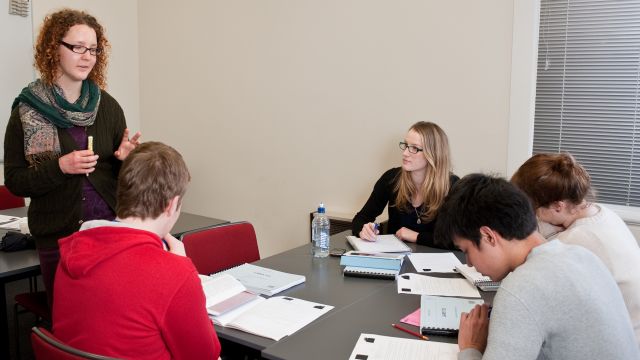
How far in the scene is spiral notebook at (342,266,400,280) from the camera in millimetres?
2145

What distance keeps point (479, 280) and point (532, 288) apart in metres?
0.93

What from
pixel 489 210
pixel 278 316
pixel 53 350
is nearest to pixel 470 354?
pixel 489 210

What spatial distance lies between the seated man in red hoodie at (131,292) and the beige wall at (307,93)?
249cm

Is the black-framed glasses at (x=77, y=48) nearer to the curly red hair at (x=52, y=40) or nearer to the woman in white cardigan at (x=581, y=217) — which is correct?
the curly red hair at (x=52, y=40)

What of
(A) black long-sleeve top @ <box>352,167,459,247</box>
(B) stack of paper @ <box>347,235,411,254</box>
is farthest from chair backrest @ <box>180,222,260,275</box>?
(A) black long-sleeve top @ <box>352,167,459,247</box>

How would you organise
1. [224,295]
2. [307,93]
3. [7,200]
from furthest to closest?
1. [307,93]
2. [7,200]
3. [224,295]

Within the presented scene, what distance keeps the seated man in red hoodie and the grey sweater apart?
2.48 ft

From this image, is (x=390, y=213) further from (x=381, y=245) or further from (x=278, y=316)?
(x=278, y=316)

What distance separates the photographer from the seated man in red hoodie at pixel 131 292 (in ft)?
4.22

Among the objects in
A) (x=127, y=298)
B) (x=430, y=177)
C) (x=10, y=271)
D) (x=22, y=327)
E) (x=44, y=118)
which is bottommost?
(x=22, y=327)

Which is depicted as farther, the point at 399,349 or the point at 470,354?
the point at 399,349

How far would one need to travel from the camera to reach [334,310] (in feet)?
5.89

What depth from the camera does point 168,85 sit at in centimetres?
499

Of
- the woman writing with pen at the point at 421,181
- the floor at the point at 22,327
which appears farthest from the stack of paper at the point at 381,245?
the floor at the point at 22,327
